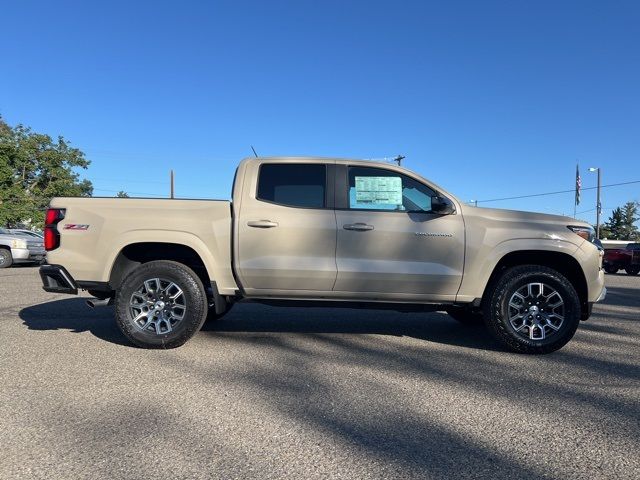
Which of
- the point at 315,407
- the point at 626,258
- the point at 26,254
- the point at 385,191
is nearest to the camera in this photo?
the point at 315,407

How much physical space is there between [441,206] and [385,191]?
615 millimetres

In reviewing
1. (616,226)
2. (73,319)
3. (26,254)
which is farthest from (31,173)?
(616,226)

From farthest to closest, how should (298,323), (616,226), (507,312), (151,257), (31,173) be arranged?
(616,226), (31,173), (298,323), (151,257), (507,312)

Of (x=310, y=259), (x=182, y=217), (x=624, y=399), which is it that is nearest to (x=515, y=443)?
(x=624, y=399)

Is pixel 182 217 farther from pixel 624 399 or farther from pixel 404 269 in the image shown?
pixel 624 399

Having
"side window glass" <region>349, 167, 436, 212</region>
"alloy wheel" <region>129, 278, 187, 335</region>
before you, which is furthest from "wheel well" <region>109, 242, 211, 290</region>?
"side window glass" <region>349, 167, 436, 212</region>

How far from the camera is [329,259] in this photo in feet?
16.7

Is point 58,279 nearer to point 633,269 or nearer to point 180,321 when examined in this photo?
point 180,321

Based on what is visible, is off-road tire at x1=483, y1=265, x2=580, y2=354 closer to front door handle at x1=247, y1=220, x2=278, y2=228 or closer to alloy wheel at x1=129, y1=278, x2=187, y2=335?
front door handle at x1=247, y1=220, x2=278, y2=228

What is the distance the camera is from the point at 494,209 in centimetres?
536

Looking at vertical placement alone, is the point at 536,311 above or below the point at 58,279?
below

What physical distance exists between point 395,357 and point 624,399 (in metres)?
1.96

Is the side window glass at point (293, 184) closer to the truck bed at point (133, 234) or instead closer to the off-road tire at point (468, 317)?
the truck bed at point (133, 234)

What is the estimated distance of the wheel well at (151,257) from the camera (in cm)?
529
